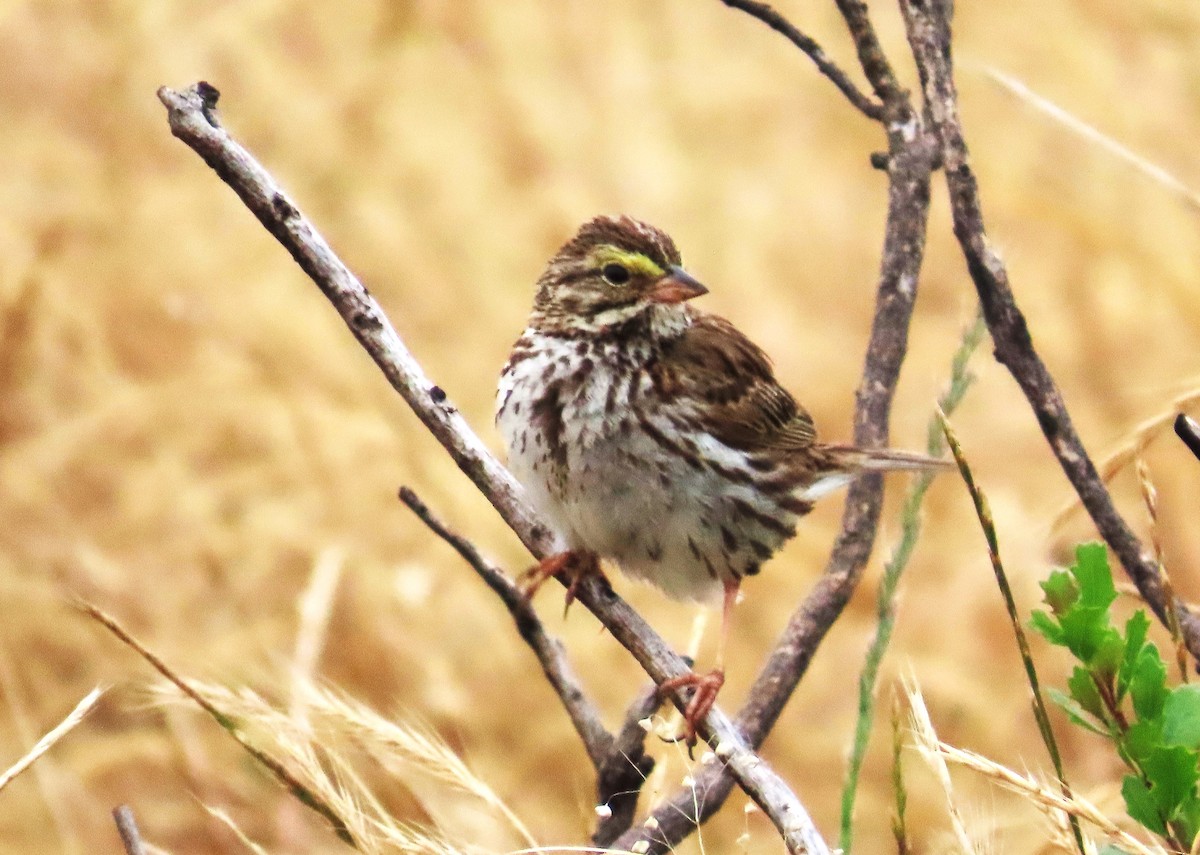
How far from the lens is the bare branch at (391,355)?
1175 mm

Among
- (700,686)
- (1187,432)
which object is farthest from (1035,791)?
(700,686)

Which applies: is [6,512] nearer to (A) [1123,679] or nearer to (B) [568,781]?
(B) [568,781]

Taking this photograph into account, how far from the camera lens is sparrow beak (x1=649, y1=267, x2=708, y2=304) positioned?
5.97ft

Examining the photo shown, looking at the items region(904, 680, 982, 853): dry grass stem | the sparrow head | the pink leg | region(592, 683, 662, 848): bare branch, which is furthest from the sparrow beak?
region(904, 680, 982, 853): dry grass stem

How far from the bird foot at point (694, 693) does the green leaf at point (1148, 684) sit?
318 mm

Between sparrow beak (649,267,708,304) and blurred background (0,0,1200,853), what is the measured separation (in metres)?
1.23

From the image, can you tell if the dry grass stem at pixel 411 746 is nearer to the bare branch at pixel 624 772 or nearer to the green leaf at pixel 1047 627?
the bare branch at pixel 624 772

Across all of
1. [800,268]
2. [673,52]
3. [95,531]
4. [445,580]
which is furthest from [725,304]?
[95,531]

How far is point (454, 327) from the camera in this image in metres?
4.16

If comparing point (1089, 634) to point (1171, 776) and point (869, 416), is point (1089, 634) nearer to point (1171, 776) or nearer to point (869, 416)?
point (1171, 776)

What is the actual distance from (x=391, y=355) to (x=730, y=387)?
0.76 meters

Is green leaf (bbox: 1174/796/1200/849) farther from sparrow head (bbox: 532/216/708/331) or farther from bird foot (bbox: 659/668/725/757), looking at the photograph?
sparrow head (bbox: 532/216/708/331)

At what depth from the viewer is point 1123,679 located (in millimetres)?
983

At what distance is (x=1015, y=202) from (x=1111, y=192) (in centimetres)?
48
